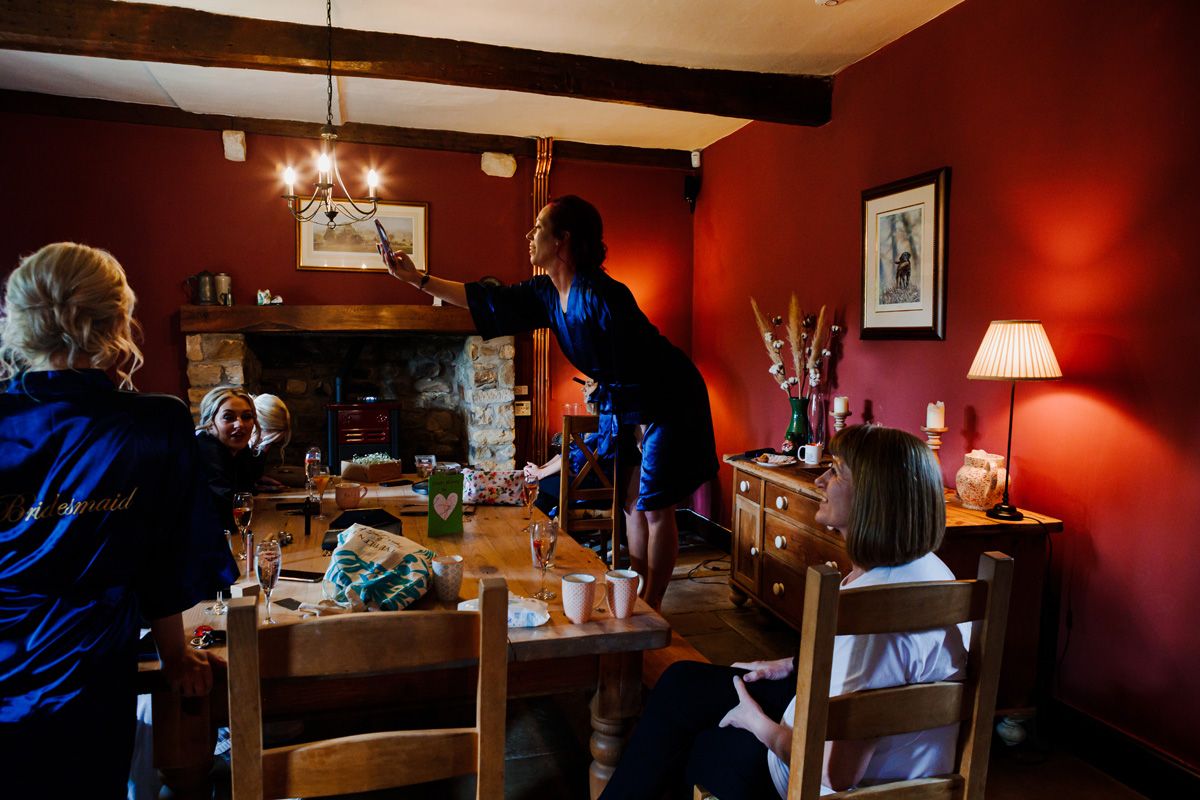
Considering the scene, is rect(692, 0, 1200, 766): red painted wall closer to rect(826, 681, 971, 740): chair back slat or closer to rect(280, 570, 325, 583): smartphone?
rect(826, 681, 971, 740): chair back slat

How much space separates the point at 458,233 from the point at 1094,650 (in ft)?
13.5

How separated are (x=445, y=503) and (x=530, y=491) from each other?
32cm

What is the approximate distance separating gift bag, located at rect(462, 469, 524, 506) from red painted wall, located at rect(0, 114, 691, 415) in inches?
108

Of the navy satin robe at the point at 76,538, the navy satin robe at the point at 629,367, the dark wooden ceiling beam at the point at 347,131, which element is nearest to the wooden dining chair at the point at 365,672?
the navy satin robe at the point at 76,538

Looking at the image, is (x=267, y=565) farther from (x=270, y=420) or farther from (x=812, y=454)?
(x=812, y=454)

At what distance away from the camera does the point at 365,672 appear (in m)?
1.03

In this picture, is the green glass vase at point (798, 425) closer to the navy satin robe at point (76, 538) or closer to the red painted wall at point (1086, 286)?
the red painted wall at point (1086, 286)

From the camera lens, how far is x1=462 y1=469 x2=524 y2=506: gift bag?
99.7 inches

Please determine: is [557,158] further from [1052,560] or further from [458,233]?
[1052,560]

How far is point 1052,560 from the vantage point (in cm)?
264

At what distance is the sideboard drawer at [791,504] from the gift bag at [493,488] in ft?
3.94

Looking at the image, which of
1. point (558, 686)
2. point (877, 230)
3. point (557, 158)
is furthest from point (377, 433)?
point (558, 686)

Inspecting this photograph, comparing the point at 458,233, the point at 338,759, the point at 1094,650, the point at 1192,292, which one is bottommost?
the point at 1094,650

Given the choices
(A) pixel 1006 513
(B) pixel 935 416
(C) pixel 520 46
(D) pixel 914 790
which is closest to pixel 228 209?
(C) pixel 520 46
